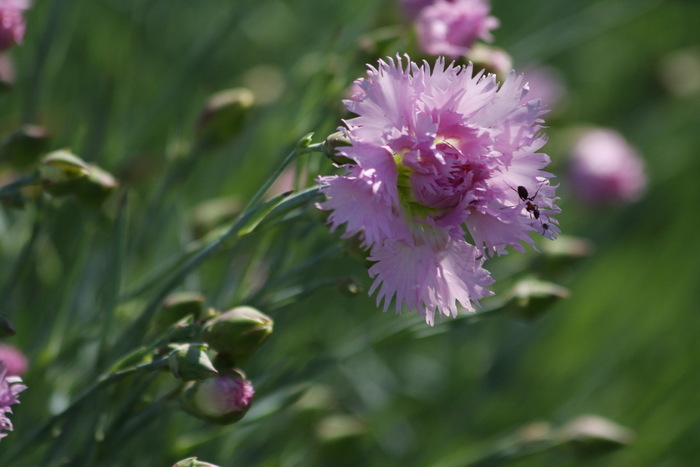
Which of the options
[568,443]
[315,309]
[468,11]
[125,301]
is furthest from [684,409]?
[125,301]

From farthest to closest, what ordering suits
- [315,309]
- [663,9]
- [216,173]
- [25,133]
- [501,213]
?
[663,9] → [216,173] → [315,309] → [25,133] → [501,213]

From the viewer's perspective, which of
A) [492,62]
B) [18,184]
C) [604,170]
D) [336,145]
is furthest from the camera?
[604,170]

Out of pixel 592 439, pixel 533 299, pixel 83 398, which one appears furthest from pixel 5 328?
pixel 592 439

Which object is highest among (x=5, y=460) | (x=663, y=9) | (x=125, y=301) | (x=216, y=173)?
(x=663, y=9)

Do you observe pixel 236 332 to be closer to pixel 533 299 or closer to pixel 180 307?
pixel 180 307

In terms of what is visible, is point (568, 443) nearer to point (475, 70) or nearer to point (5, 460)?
point (475, 70)

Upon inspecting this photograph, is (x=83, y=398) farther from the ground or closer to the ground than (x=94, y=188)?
closer to the ground

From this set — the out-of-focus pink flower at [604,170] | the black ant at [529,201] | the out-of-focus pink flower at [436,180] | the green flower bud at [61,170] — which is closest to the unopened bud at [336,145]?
the out-of-focus pink flower at [436,180]
